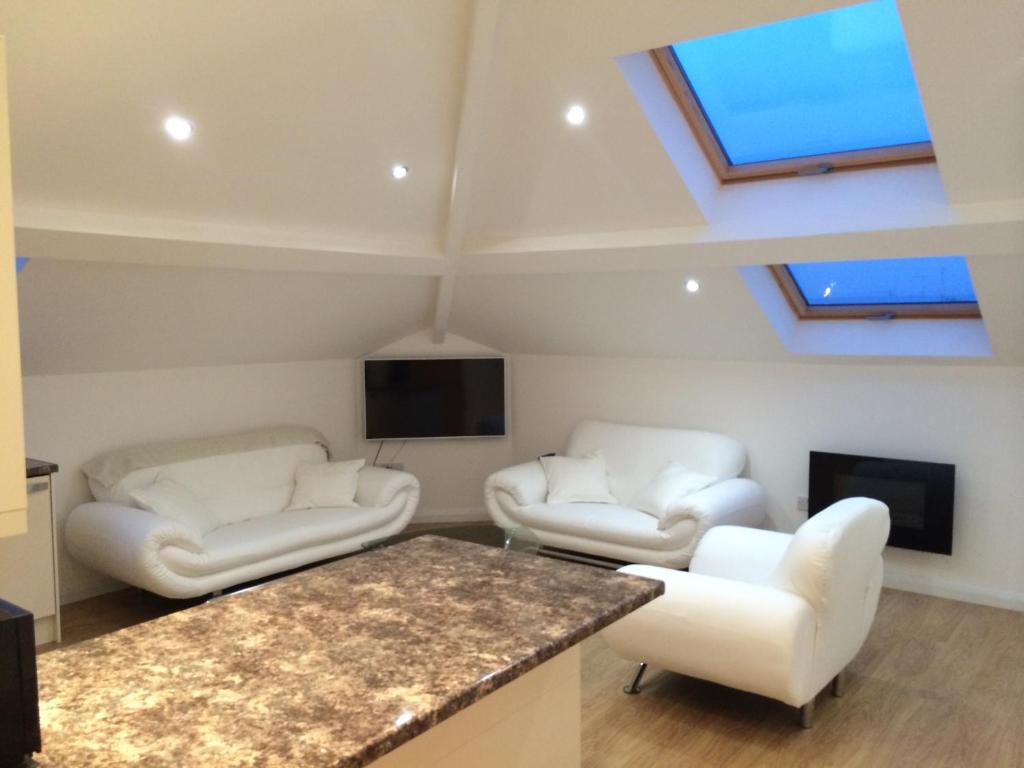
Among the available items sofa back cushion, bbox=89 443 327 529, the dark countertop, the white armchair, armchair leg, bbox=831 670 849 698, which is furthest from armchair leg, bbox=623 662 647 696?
the dark countertop

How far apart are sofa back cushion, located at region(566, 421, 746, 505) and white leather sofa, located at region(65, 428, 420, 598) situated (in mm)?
1366

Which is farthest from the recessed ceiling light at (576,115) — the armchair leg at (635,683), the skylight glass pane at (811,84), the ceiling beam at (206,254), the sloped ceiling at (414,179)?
the armchair leg at (635,683)

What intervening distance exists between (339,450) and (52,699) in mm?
4960

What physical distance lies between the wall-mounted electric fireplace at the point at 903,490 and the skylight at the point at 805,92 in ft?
6.15

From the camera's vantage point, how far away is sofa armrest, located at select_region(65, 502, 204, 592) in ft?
13.7

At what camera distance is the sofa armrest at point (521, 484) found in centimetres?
552

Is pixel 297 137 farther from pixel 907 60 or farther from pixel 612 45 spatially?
pixel 907 60

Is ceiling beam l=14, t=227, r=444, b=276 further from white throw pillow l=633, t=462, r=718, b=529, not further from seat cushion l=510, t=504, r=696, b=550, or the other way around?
white throw pillow l=633, t=462, r=718, b=529

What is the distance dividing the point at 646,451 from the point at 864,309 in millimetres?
1683

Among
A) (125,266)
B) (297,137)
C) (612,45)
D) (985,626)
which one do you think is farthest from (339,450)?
(985,626)

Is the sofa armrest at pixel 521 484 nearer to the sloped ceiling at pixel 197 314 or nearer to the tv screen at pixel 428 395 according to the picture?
the tv screen at pixel 428 395

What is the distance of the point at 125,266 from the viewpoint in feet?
13.8

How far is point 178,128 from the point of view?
3426 millimetres

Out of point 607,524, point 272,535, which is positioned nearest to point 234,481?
point 272,535
